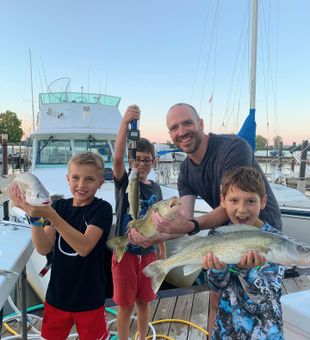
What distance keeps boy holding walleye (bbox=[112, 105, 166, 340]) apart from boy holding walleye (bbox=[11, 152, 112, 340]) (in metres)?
0.55

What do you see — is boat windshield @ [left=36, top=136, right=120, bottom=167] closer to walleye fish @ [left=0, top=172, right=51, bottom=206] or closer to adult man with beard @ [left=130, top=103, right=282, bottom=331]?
adult man with beard @ [left=130, top=103, right=282, bottom=331]

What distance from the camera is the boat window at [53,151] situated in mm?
7936

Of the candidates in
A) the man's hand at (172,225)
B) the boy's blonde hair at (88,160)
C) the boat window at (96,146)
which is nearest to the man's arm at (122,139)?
the boy's blonde hair at (88,160)

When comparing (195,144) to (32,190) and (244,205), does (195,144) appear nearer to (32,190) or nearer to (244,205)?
(244,205)

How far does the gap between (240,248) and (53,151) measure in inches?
272

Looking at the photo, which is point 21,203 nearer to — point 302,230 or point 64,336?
point 64,336

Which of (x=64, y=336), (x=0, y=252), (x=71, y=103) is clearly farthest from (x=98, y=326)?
(x=71, y=103)

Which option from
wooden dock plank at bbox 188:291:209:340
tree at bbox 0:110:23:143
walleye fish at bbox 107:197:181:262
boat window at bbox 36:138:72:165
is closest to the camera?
walleye fish at bbox 107:197:181:262

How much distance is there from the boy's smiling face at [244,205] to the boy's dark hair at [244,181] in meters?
0.03

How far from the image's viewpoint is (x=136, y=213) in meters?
2.82

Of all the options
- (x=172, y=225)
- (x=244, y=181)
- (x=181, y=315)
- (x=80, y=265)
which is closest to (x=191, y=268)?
(x=172, y=225)

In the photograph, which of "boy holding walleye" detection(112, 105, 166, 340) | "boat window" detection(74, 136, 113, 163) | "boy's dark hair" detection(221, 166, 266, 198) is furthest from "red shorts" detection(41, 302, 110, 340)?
"boat window" detection(74, 136, 113, 163)

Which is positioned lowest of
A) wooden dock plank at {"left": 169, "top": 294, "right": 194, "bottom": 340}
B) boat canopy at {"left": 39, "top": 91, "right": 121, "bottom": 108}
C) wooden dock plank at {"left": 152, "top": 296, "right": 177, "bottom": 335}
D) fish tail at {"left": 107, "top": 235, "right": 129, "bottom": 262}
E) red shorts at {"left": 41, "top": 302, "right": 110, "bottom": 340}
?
wooden dock plank at {"left": 152, "top": 296, "right": 177, "bottom": 335}

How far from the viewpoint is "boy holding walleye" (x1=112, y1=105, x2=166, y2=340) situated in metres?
3.00
